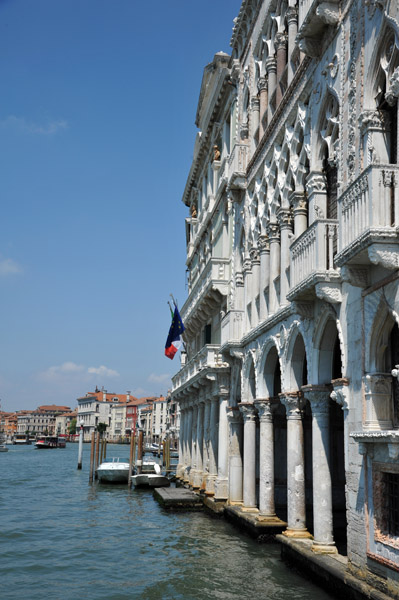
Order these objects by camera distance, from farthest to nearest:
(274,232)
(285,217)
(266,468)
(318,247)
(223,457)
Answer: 1. (223,457)
2. (274,232)
3. (266,468)
4. (285,217)
5. (318,247)

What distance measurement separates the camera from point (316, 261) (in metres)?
10.5

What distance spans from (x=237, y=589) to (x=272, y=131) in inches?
388

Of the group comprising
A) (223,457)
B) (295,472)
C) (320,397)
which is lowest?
(223,457)

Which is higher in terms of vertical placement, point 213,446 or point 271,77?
point 271,77

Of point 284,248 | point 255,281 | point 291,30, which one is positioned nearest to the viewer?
point 284,248

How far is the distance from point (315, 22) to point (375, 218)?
5.03 m

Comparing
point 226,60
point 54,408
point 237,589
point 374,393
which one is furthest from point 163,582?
point 54,408

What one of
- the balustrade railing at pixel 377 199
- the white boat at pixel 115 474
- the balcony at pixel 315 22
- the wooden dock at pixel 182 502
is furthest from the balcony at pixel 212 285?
the balustrade railing at pixel 377 199

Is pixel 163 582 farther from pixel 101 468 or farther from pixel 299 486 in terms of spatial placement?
pixel 101 468

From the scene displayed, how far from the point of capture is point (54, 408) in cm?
19962

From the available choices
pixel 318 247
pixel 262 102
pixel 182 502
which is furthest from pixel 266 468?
pixel 262 102

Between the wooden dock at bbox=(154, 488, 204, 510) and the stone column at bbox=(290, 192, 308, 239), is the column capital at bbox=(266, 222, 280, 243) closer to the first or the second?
the stone column at bbox=(290, 192, 308, 239)

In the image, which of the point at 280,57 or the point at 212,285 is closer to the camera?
the point at 280,57

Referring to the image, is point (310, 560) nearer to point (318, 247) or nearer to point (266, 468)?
point (266, 468)
